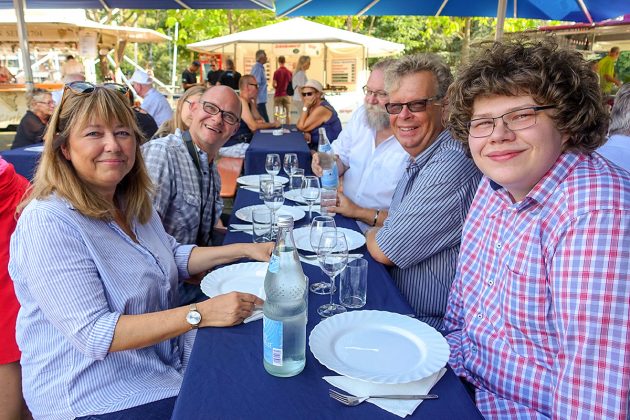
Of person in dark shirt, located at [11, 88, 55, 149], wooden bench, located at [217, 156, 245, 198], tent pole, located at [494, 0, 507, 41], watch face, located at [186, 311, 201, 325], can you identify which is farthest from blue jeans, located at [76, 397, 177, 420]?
tent pole, located at [494, 0, 507, 41]

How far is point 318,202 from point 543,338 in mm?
1886

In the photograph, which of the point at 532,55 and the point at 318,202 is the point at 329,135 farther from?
the point at 532,55

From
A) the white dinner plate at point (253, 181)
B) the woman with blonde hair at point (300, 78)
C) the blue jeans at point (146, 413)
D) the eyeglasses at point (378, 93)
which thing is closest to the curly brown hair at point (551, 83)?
the blue jeans at point (146, 413)

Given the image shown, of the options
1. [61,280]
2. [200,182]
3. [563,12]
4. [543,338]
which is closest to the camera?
[543,338]

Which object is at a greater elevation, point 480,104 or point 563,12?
point 563,12

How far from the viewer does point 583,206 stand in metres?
1.20

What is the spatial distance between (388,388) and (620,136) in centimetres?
278

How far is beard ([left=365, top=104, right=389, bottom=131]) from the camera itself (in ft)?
12.2

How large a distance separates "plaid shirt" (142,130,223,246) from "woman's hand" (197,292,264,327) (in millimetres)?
1257

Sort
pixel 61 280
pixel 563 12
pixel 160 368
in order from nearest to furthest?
pixel 61 280 < pixel 160 368 < pixel 563 12

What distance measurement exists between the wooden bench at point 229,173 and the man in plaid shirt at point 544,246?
110 inches

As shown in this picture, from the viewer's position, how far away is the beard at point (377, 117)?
3.71 meters

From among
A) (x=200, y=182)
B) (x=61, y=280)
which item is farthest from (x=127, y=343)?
(x=200, y=182)

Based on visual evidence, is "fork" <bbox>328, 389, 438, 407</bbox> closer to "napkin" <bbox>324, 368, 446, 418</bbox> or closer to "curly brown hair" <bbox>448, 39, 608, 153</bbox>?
"napkin" <bbox>324, 368, 446, 418</bbox>
